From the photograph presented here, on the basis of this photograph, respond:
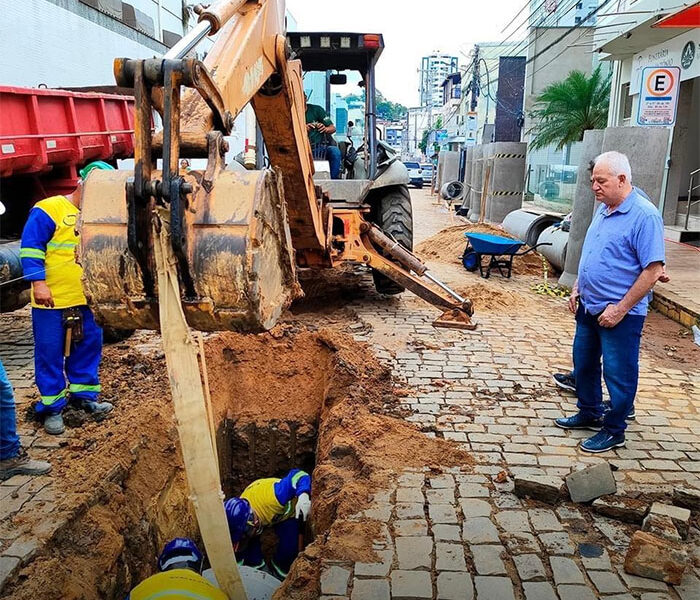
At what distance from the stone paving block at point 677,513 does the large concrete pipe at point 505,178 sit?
585 inches

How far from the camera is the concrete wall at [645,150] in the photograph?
27.5 feet

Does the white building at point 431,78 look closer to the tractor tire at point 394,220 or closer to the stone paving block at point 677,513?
the tractor tire at point 394,220

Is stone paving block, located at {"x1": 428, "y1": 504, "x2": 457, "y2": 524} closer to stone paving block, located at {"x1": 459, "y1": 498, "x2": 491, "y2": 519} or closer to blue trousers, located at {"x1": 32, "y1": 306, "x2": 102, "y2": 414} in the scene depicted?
stone paving block, located at {"x1": 459, "y1": 498, "x2": 491, "y2": 519}

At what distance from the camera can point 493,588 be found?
2.98 m

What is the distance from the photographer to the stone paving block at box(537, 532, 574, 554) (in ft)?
10.7

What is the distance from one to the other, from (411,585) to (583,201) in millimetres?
7340

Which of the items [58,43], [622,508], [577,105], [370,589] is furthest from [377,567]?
[577,105]

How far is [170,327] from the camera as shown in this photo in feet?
8.37

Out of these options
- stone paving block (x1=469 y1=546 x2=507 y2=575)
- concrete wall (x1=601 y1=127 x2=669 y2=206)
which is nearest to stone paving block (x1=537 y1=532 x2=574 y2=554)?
stone paving block (x1=469 y1=546 x2=507 y2=575)

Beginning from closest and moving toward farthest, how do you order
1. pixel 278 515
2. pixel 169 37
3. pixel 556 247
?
pixel 278 515 → pixel 556 247 → pixel 169 37

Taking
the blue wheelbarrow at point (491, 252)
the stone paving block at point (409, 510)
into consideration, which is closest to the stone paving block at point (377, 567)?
the stone paving block at point (409, 510)

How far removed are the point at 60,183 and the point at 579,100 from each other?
2242 cm

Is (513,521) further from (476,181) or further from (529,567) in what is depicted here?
(476,181)

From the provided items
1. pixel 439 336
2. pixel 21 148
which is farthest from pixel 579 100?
pixel 21 148
